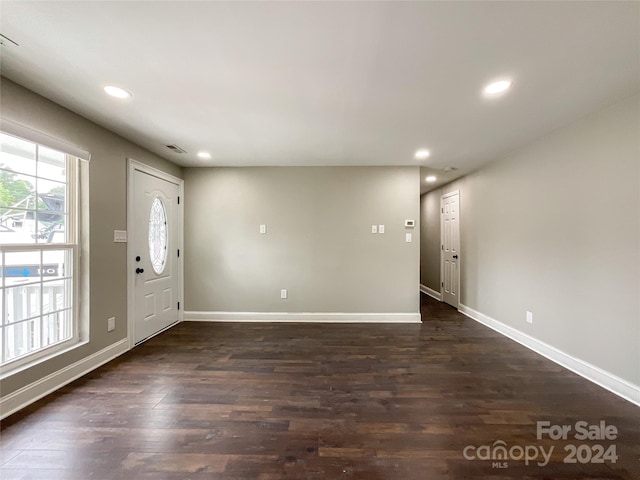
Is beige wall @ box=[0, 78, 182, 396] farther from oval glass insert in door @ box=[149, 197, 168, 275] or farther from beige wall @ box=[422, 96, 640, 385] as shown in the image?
beige wall @ box=[422, 96, 640, 385]

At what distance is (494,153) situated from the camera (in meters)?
3.36

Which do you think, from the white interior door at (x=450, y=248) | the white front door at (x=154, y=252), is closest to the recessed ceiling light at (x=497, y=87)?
the white interior door at (x=450, y=248)

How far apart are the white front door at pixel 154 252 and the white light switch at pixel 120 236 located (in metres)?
0.10

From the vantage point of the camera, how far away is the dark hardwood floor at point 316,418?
1.42 m

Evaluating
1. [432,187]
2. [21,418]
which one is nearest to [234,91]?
[21,418]

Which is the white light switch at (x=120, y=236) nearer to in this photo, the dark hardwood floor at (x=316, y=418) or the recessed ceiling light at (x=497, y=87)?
the dark hardwood floor at (x=316, y=418)

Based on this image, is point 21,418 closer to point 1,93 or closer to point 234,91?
point 1,93

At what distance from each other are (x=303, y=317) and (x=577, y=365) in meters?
3.07

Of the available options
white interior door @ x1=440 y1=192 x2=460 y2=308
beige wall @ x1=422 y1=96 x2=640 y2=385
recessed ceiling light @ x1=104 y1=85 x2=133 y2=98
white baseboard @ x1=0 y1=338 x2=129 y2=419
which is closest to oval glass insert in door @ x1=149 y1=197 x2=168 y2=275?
white baseboard @ x1=0 y1=338 x2=129 y2=419

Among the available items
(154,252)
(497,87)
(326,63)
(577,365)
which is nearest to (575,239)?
(577,365)

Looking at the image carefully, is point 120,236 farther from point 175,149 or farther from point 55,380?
point 55,380

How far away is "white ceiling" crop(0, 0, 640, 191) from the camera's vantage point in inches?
50.9

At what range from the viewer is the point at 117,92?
198 centimetres

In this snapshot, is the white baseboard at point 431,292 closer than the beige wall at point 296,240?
No
